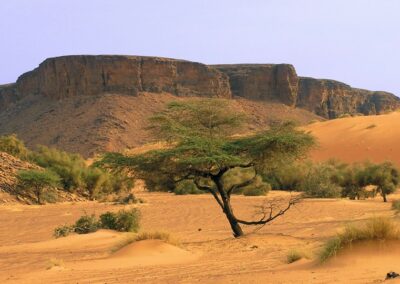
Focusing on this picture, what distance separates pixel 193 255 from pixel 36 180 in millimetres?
20041

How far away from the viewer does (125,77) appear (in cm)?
8119

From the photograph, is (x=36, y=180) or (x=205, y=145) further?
(x=36, y=180)

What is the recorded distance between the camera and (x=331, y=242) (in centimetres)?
850

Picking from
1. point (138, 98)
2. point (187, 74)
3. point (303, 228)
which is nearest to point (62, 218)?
point (303, 228)

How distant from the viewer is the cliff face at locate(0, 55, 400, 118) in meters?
81.3

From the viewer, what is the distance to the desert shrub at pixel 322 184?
3022 centimetres

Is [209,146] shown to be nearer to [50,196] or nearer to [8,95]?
[50,196]

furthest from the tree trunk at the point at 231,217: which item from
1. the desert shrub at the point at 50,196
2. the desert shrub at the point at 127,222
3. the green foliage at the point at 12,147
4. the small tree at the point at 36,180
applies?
the green foliage at the point at 12,147

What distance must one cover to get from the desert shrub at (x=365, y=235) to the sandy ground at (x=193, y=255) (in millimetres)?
142

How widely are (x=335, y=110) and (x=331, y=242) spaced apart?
3806 inches

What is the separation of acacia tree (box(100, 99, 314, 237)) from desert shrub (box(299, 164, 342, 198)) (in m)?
13.0

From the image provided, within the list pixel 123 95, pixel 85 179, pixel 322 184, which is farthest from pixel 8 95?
pixel 322 184

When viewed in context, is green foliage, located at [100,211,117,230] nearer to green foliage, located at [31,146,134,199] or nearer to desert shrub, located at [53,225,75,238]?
desert shrub, located at [53,225,75,238]

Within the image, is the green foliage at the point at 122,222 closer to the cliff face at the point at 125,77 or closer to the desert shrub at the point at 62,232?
the desert shrub at the point at 62,232
